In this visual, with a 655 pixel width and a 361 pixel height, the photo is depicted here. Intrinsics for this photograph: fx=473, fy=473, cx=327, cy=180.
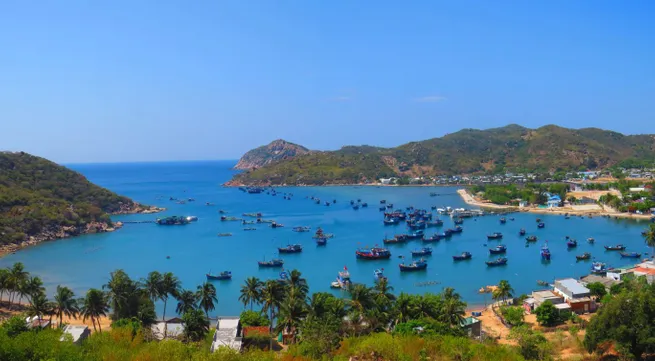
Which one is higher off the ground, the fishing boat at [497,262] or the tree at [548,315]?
the tree at [548,315]

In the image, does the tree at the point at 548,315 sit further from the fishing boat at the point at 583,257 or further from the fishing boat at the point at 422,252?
the fishing boat at the point at 422,252

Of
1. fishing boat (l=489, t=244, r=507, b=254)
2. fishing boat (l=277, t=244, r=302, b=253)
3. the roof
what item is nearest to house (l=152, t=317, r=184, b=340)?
the roof

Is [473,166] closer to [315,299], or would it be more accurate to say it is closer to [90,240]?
[90,240]

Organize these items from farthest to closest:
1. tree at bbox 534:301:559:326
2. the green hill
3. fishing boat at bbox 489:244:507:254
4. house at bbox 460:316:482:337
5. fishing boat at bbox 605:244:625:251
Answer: the green hill → fishing boat at bbox 489:244:507:254 → fishing boat at bbox 605:244:625:251 → tree at bbox 534:301:559:326 → house at bbox 460:316:482:337

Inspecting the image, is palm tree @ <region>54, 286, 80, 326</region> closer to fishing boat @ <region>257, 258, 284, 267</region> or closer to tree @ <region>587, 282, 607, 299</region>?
fishing boat @ <region>257, 258, 284, 267</region>

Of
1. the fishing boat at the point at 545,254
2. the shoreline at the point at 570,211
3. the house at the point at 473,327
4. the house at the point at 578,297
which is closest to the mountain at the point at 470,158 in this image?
the shoreline at the point at 570,211

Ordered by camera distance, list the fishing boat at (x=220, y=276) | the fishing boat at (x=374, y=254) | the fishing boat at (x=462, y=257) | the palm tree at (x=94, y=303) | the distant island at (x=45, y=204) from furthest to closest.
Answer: the distant island at (x=45, y=204) < the fishing boat at (x=374, y=254) < the fishing boat at (x=462, y=257) < the fishing boat at (x=220, y=276) < the palm tree at (x=94, y=303)

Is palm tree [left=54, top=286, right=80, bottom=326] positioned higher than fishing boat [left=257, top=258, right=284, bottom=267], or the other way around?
palm tree [left=54, top=286, right=80, bottom=326]
